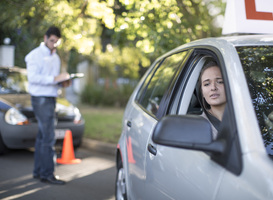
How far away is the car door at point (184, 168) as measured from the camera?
1721 millimetres

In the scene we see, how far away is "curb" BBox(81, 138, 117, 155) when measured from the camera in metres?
7.10

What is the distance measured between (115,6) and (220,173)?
5361 millimetres

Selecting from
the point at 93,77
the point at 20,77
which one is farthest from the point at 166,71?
the point at 93,77

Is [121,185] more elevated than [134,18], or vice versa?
[134,18]

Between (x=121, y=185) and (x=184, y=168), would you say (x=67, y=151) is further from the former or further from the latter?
(x=184, y=168)

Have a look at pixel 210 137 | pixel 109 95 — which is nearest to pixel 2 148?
pixel 210 137

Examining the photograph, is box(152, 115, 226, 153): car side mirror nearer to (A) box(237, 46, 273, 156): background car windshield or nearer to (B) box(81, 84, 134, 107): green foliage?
(A) box(237, 46, 273, 156): background car windshield

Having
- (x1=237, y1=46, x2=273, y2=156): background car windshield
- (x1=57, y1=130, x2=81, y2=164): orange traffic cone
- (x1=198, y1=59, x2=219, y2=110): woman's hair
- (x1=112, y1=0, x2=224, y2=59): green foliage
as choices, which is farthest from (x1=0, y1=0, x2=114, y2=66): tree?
(x1=237, y1=46, x2=273, y2=156): background car windshield

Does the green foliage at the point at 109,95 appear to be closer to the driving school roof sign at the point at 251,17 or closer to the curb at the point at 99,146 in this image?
the curb at the point at 99,146

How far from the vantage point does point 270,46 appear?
226 cm

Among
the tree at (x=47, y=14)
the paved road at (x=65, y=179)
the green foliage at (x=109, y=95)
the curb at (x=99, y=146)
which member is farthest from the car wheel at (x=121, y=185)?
the green foliage at (x=109, y=95)

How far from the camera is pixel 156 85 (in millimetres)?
3559

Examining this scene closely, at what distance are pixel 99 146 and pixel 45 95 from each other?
2.70 metres

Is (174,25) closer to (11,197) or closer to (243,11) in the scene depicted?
(243,11)
